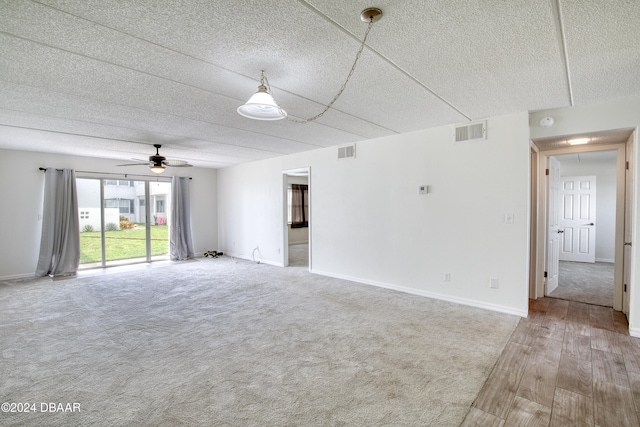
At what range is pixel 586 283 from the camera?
5.18 metres

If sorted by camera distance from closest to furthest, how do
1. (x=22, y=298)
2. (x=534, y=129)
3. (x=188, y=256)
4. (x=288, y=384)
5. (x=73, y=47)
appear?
(x=73, y=47) → (x=288, y=384) → (x=534, y=129) → (x=22, y=298) → (x=188, y=256)

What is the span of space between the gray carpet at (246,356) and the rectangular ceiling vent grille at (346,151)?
233cm

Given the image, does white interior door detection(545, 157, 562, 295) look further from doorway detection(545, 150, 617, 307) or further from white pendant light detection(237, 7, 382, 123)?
white pendant light detection(237, 7, 382, 123)

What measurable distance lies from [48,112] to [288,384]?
3.96 metres

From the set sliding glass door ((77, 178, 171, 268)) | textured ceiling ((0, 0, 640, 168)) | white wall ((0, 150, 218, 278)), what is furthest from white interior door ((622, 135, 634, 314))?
white wall ((0, 150, 218, 278))

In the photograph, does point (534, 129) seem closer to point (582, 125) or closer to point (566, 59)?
point (582, 125)

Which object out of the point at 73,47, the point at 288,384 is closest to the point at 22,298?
the point at 73,47

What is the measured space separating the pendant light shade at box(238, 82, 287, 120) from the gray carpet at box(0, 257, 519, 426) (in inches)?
80.8

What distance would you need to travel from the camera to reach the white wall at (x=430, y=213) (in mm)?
3742

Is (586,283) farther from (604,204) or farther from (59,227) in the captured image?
(59,227)

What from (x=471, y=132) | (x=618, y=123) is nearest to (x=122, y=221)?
(x=471, y=132)

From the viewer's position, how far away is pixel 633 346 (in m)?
2.89

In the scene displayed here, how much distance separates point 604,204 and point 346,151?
6.51 metres

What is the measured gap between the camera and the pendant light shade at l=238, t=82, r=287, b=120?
2146 millimetres
